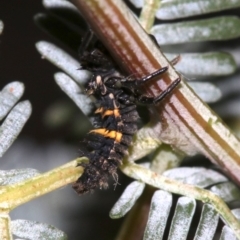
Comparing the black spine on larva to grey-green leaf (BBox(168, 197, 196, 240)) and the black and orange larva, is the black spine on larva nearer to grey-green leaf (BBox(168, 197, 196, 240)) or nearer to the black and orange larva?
the black and orange larva

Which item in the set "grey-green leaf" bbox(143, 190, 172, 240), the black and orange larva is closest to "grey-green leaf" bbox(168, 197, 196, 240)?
"grey-green leaf" bbox(143, 190, 172, 240)

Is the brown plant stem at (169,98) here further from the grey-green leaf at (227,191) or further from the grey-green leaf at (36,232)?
the grey-green leaf at (36,232)

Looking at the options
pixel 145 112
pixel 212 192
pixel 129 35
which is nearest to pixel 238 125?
pixel 145 112

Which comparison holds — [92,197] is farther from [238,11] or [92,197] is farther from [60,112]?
[238,11]

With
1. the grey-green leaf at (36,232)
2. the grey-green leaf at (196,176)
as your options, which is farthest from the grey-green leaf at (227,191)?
the grey-green leaf at (36,232)

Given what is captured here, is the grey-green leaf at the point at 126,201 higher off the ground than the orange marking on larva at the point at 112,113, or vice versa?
the orange marking on larva at the point at 112,113

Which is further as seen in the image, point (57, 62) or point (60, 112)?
point (60, 112)

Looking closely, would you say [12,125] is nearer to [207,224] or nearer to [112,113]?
[112,113]
